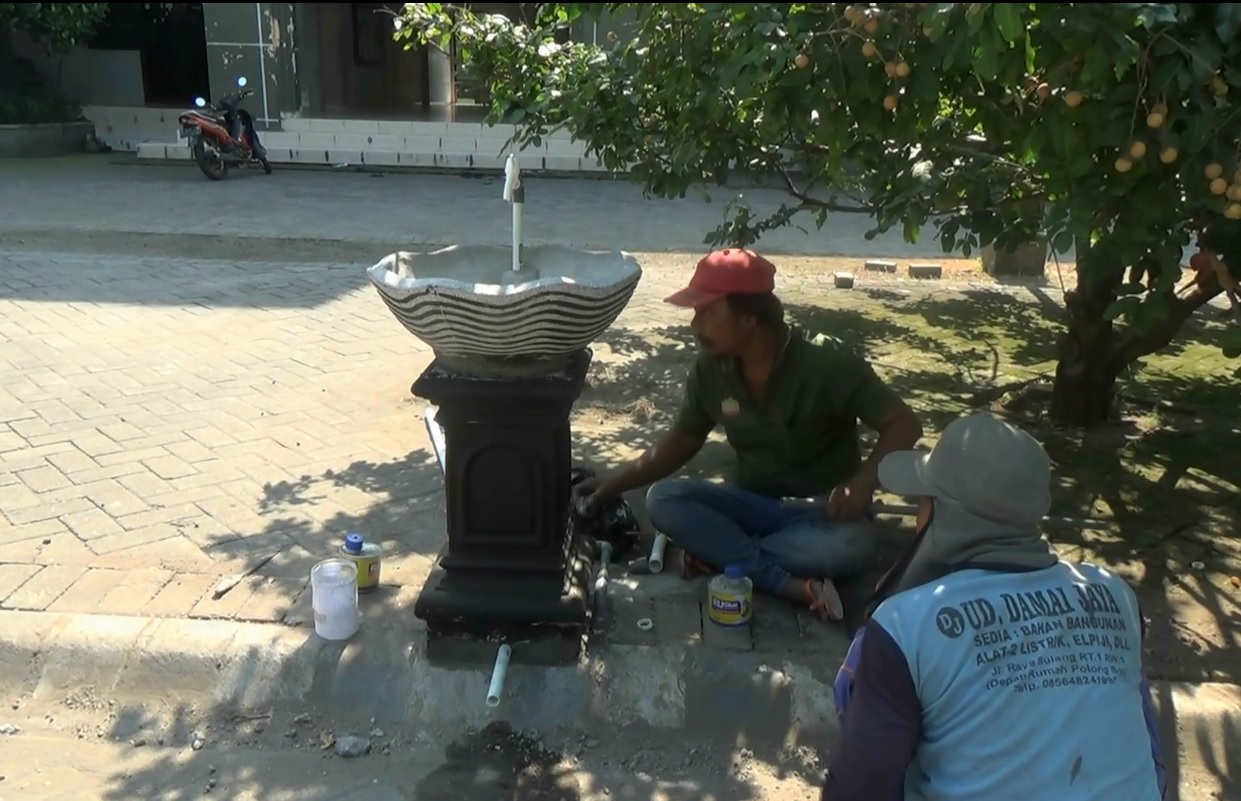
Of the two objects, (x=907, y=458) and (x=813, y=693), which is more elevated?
(x=907, y=458)

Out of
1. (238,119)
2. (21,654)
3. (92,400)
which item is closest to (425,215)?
(238,119)

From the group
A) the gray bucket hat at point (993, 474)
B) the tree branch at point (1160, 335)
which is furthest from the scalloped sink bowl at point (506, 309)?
the tree branch at point (1160, 335)

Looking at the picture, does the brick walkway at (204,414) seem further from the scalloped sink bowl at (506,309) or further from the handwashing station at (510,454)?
the scalloped sink bowl at (506,309)

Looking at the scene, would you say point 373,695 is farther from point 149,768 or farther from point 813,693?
point 813,693

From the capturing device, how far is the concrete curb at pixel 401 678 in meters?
3.23

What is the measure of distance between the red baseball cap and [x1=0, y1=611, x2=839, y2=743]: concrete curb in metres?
1.05

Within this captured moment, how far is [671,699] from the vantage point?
3.26 metres

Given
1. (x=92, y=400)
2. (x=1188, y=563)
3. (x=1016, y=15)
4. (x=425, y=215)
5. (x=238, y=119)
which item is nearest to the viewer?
(x=1016, y=15)

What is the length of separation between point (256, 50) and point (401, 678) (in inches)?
587

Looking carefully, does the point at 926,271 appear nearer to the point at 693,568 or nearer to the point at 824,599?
the point at 693,568

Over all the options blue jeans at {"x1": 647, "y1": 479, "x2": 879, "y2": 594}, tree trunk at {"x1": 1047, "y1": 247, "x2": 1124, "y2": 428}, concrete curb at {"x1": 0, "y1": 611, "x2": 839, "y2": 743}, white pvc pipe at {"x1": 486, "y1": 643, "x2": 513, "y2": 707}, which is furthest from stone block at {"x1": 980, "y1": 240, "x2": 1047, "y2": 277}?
white pvc pipe at {"x1": 486, "y1": 643, "x2": 513, "y2": 707}

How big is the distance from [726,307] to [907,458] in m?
1.20

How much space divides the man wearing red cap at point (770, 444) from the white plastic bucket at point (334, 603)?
2.91ft

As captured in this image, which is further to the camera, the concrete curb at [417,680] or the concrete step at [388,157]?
the concrete step at [388,157]
